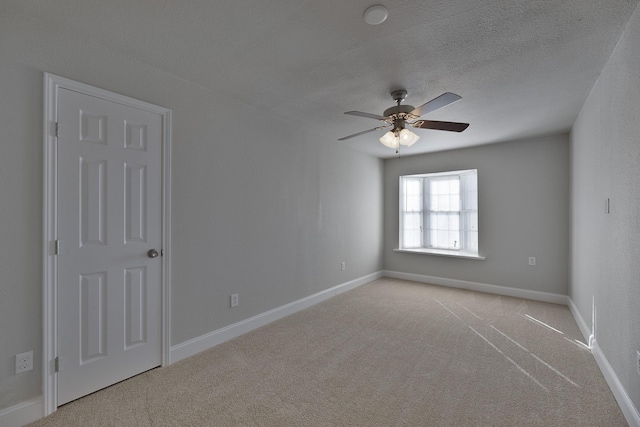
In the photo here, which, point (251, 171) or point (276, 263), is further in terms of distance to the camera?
point (276, 263)

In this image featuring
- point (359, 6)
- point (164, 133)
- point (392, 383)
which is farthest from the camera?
point (164, 133)

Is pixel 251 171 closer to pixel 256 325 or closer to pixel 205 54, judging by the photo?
pixel 205 54

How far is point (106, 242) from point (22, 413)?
106cm

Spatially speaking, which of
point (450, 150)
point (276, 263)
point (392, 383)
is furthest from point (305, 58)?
point (450, 150)

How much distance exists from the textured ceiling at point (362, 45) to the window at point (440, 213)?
82.0 inches

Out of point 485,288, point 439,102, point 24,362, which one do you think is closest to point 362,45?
point 439,102

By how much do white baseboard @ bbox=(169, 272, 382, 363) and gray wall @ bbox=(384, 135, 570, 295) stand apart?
7.61 feet

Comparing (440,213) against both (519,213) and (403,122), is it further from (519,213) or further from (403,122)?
(403,122)

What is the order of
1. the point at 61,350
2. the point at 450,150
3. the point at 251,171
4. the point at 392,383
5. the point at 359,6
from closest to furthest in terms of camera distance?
the point at 359,6 < the point at 61,350 < the point at 392,383 < the point at 251,171 < the point at 450,150

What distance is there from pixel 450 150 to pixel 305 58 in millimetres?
3628

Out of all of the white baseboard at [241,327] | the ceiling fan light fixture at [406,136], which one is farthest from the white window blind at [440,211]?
the ceiling fan light fixture at [406,136]

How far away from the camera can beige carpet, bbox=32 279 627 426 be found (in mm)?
1781

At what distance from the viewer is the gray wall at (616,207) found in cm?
169

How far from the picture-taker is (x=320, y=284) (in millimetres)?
4117
